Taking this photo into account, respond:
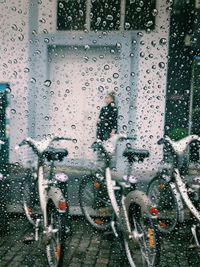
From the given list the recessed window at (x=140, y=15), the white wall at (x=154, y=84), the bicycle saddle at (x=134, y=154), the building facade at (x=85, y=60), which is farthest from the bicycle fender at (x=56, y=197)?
the recessed window at (x=140, y=15)

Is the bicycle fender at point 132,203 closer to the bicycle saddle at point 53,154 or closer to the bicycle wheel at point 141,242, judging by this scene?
the bicycle wheel at point 141,242

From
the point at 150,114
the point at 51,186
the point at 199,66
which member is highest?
the point at 199,66

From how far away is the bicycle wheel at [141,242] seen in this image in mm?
2055

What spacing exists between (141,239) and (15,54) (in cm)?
266

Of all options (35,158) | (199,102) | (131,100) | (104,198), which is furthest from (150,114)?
(35,158)

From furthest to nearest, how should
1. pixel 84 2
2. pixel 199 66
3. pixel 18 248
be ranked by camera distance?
pixel 199 66, pixel 84 2, pixel 18 248

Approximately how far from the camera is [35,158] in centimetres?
290

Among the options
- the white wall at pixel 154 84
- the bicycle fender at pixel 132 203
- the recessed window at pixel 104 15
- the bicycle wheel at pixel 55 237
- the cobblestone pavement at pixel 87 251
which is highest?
the recessed window at pixel 104 15

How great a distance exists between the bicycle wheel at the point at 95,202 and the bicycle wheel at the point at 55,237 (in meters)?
0.73

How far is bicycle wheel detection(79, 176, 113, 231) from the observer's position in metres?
3.06

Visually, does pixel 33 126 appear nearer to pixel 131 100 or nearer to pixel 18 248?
pixel 131 100

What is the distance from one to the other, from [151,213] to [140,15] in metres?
2.47

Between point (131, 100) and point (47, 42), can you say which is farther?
point (131, 100)

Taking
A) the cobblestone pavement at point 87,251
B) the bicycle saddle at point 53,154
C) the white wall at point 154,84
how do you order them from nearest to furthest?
the cobblestone pavement at point 87,251 → the bicycle saddle at point 53,154 → the white wall at point 154,84
